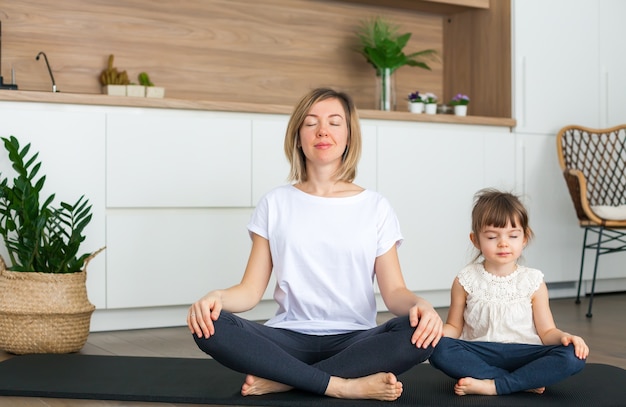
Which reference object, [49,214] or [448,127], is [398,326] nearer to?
[49,214]

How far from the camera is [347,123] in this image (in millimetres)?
2426

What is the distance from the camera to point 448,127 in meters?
4.32

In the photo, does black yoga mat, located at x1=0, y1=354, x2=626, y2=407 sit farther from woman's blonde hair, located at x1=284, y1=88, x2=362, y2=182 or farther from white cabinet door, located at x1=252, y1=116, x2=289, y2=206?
white cabinet door, located at x1=252, y1=116, x2=289, y2=206

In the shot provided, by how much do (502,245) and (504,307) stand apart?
6.5 inches

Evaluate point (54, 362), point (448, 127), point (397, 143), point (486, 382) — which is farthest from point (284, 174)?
point (486, 382)

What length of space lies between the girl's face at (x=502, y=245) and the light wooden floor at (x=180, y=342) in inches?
24.6

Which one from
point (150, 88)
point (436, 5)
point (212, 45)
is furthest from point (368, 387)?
point (436, 5)

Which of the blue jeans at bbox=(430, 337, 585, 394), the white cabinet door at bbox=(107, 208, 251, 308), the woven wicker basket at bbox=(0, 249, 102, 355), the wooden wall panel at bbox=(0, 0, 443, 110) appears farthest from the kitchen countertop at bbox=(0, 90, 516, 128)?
the blue jeans at bbox=(430, 337, 585, 394)

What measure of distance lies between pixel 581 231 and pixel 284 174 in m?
1.76

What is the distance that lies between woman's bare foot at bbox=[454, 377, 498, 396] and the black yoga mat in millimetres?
27

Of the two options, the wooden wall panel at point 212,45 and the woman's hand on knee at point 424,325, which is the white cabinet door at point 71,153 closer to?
the wooden wall panel at point 212,45

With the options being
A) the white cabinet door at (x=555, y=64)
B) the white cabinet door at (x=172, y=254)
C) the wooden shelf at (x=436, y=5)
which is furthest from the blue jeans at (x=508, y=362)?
the wooden shelf at (x=436, y=5)

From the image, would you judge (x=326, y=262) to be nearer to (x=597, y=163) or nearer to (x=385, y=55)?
(x=385, y=55)

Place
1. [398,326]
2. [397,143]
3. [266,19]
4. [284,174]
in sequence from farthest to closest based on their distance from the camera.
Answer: [266,19], [397,143], [284,174], [398,326]
